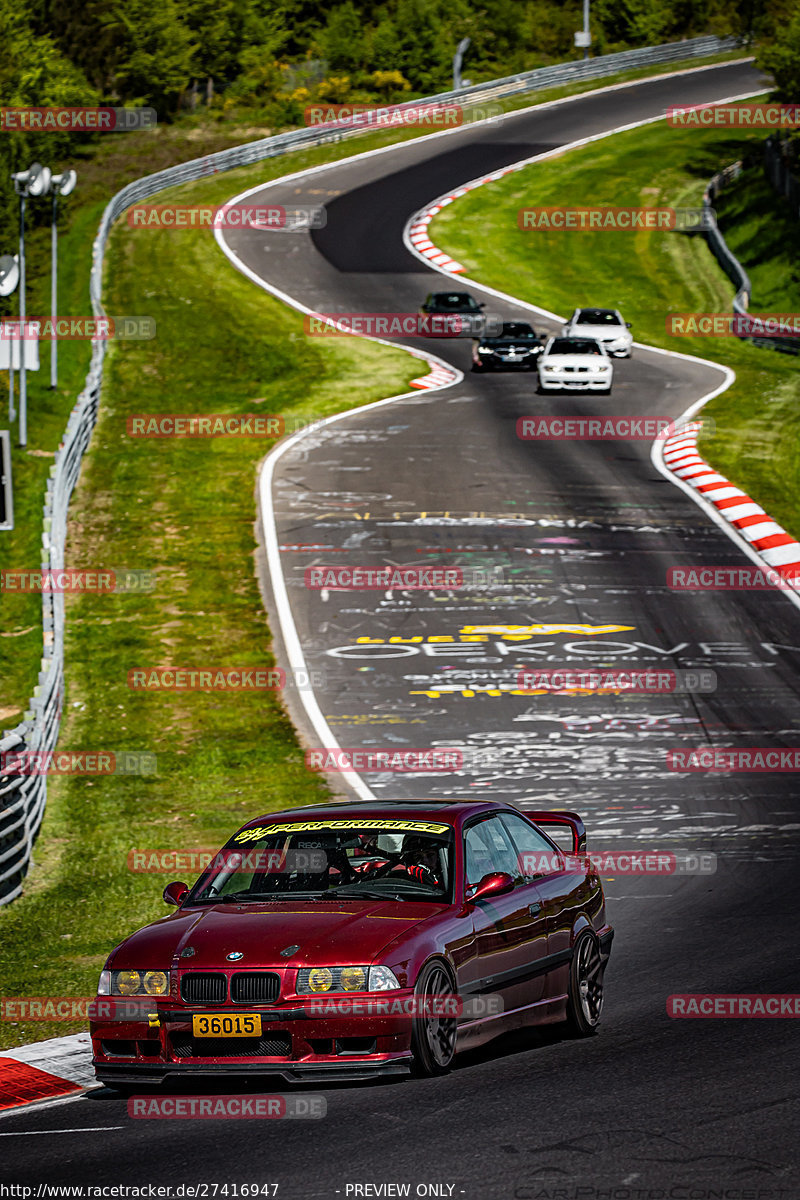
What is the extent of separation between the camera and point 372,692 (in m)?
21.9

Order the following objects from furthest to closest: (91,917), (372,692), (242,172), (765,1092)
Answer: (242,172)
(372,692)
(91,917)
(765,1092)

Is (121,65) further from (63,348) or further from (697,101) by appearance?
(63,348)

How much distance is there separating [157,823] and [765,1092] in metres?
10.6

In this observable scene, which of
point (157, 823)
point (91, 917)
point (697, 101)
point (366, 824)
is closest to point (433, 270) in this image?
point (697, 101)

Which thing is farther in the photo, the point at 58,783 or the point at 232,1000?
the point at 58,783

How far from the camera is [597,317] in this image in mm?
44406
